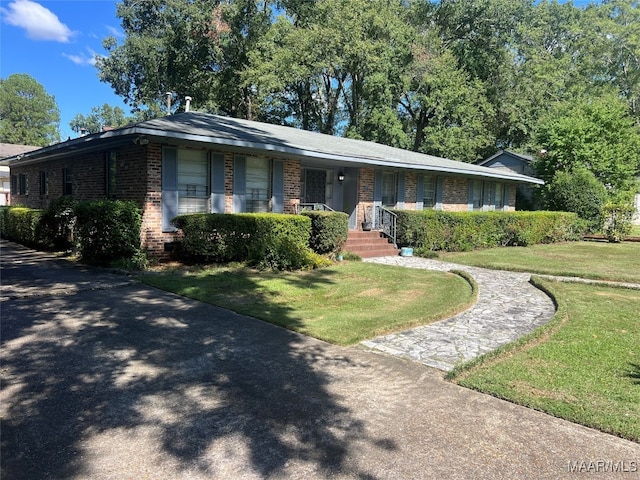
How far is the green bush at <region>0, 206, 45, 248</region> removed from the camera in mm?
12273

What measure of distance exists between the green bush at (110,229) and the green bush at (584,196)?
63.9 ft

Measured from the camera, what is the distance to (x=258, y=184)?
39.9 ft

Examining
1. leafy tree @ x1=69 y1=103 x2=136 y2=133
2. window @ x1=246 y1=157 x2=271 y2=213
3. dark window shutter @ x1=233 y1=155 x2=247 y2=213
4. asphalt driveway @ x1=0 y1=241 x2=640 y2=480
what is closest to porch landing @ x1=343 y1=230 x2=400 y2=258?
window @ x1=246 y1=157 x2=271 y2=213

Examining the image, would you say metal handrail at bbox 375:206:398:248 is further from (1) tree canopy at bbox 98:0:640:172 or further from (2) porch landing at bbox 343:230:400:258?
(1) tree canopy at bbox 98:0:640:172

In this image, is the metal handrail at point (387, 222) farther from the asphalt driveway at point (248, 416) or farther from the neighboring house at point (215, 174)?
the asphalt driveway at point (248, 416)

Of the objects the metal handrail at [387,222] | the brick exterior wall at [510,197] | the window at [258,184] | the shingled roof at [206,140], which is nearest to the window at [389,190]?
the shingled roof at [206,140]

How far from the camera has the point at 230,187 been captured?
452 inches

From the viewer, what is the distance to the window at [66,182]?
14248 mm

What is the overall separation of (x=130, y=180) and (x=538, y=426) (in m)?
9.83

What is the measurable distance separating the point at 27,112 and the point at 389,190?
73.9 metres

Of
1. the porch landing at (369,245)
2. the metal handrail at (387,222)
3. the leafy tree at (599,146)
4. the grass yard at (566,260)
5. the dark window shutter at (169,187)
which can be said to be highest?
the leafy tree at (599,146)

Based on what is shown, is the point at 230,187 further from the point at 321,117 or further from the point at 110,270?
the point at 321,117

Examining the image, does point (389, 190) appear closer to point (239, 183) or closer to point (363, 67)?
point (239, 183)

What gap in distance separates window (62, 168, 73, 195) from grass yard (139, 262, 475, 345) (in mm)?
7605
